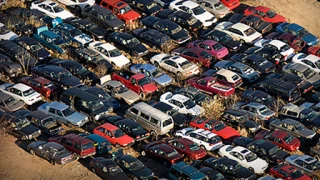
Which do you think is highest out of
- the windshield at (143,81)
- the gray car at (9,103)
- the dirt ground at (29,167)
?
the windshield at (143,81)


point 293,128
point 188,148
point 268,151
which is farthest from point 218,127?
point 293,128

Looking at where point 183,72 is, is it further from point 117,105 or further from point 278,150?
point 278,150

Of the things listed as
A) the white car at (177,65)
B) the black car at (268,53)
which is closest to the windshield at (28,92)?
the white car at (177,65)

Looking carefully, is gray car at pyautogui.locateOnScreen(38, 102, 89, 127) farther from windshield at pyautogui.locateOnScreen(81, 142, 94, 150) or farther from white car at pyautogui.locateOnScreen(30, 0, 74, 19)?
white car at pyautogui.locateOnScreen(30, 0, 74, 19)

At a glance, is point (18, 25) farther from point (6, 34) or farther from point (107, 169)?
point (107, 169)

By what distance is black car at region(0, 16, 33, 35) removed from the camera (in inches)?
2324

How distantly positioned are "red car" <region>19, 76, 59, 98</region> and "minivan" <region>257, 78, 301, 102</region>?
1354cm

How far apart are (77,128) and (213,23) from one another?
1805 cm

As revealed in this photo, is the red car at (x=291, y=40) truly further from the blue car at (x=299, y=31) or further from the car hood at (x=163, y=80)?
the car hood at (x=163, y=80)

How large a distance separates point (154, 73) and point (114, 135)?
8.45 meters

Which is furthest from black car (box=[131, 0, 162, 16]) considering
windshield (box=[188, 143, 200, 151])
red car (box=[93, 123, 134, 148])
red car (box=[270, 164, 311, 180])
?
red car (box=[270, 164, 311, 180])

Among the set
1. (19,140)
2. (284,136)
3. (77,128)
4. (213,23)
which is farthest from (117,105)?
(213,23)

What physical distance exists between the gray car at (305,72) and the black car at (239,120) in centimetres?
709

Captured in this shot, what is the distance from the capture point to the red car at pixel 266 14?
63094mm
